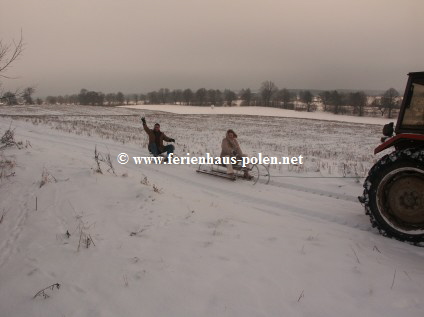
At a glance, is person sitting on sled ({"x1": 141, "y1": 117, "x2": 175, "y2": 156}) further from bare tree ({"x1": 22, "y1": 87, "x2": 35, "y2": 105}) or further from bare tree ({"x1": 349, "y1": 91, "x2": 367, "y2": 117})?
bare tree ({"x1": 349, "y1": 91, "x2": 367, "y2": 117})

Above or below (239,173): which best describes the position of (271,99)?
above

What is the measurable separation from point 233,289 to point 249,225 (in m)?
1.72

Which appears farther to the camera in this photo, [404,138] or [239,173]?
[239,173]

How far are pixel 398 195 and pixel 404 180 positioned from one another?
24 centimetres

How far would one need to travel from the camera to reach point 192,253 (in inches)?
156

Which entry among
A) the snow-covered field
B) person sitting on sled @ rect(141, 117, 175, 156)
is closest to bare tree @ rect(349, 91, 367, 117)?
person sitting on sled @ rect(141, 117, 175, 156)

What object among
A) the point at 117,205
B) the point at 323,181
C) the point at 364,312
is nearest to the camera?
the point at 364,312

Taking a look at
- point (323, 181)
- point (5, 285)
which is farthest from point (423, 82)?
point (5, 285)

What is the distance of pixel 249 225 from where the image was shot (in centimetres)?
488

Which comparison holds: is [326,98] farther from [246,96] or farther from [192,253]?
[192,253]

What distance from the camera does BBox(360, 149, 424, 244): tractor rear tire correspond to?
4.19 meters

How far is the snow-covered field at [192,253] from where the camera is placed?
10.1 ft

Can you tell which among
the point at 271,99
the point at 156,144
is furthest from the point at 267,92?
the point at 156,144

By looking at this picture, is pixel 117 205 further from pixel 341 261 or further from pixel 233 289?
pixel 341 261
